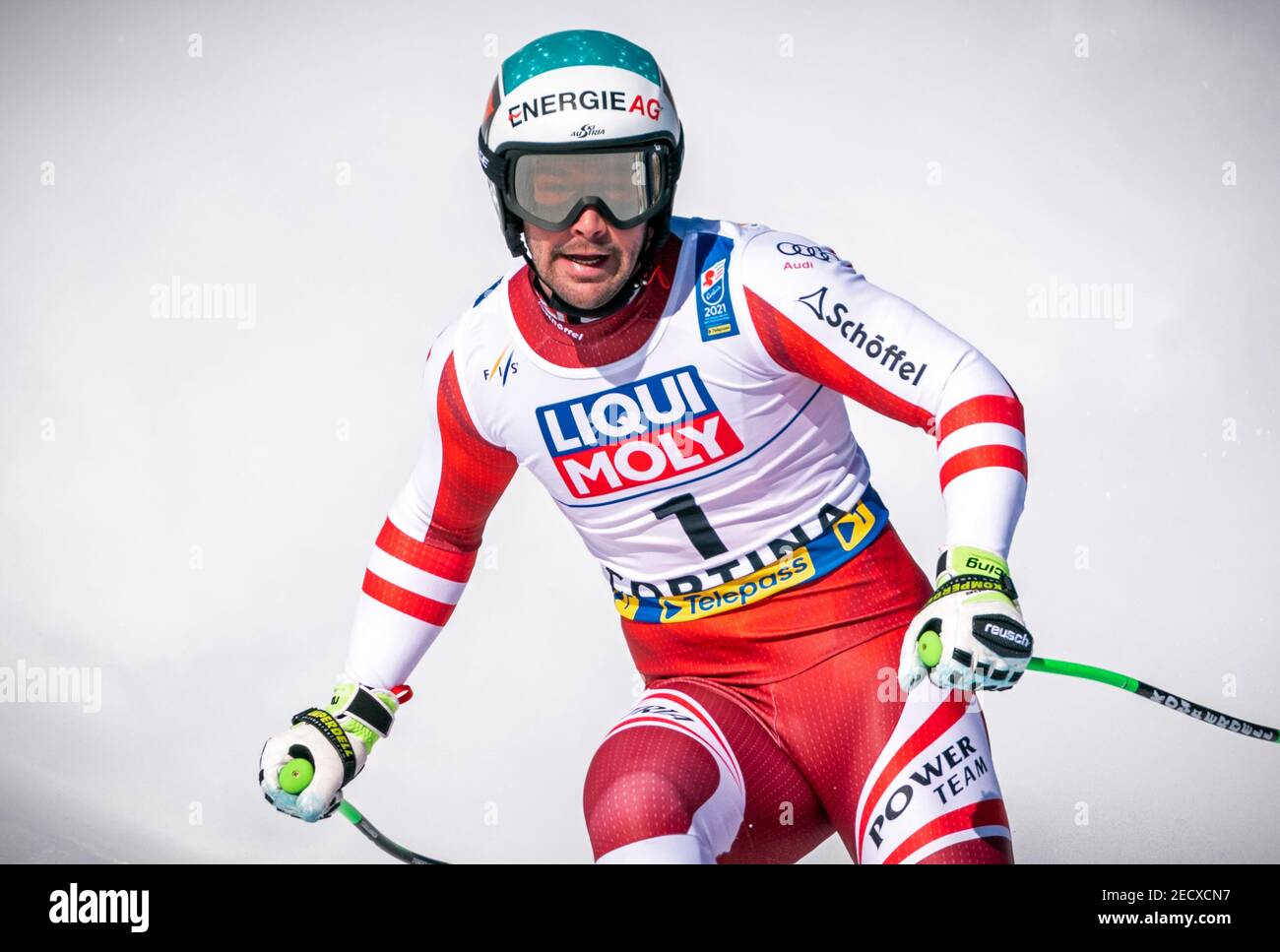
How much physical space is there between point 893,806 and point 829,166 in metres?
5.15

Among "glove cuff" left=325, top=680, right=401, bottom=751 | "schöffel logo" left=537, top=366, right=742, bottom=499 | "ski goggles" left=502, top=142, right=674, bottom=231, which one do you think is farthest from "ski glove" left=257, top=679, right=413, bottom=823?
"ski goggles" left=502, top=142, right=674, bottom=231

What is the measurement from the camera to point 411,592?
13.7 ft

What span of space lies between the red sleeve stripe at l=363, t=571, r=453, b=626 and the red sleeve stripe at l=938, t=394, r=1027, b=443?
1447 mm

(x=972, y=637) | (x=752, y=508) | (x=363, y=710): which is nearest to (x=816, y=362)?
(x=752, y=508)

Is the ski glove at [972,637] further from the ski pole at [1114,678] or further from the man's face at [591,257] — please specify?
the man's face at [591,257]

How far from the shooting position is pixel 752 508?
3.76 metres

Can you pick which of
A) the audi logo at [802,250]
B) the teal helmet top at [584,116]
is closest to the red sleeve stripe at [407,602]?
the teal helmet top at [584,116]

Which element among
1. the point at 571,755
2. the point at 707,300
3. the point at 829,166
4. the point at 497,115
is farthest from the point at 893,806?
the point at 829,166

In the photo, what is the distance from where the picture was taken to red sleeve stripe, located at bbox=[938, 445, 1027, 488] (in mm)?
3314

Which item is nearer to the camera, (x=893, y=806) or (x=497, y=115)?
(x=893, y=806)

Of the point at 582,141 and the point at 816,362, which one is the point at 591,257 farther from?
the point at 816,362

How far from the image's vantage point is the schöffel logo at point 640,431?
12.0 ft

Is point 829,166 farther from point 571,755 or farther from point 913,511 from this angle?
point 571,755
